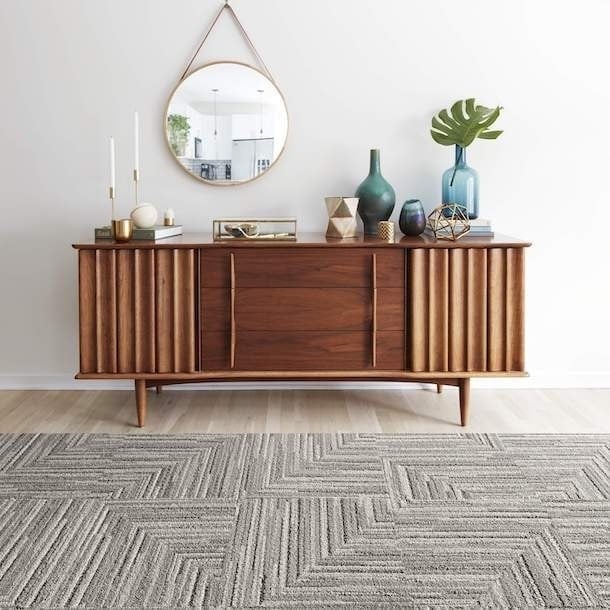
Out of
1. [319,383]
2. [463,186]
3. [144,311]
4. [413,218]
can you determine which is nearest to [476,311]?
[413,218]

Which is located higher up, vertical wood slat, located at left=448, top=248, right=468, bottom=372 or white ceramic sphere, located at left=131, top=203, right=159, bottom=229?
white ceramic sphere, located at left=131, top=203, right=159, bottom=229

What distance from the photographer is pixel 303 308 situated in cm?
312

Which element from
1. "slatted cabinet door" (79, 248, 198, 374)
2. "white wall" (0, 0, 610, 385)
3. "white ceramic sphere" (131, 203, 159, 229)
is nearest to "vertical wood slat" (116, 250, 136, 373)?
"slatted cabinet door" (79, 248, 198, 374)

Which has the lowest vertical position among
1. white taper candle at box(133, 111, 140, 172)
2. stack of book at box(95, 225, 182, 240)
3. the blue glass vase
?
stack of book at box(95, 225, 182, 240)

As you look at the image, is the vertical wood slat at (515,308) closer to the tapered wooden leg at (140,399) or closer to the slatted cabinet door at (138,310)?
the slatted cabinet door at (138,310)

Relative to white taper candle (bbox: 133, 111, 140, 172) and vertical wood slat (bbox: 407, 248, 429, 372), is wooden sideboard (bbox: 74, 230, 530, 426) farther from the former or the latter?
white taper candle (bbox: 133, 111, 140, 172)

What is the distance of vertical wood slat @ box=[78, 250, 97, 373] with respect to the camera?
122 inches

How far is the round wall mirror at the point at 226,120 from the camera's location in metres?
3.54

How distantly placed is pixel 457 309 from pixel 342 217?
1.91 ft

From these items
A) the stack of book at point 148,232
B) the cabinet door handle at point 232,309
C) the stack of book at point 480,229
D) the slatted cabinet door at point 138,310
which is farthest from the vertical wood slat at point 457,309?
the stack of book at point 148,232

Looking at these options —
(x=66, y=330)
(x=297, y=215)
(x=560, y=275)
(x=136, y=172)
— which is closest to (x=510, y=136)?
(x=560, y=275)

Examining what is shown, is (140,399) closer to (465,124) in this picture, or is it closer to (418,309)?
(418,309)

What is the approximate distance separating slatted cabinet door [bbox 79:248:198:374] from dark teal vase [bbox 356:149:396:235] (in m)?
0.76

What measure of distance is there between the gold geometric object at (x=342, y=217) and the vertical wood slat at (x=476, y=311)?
1.60ft
